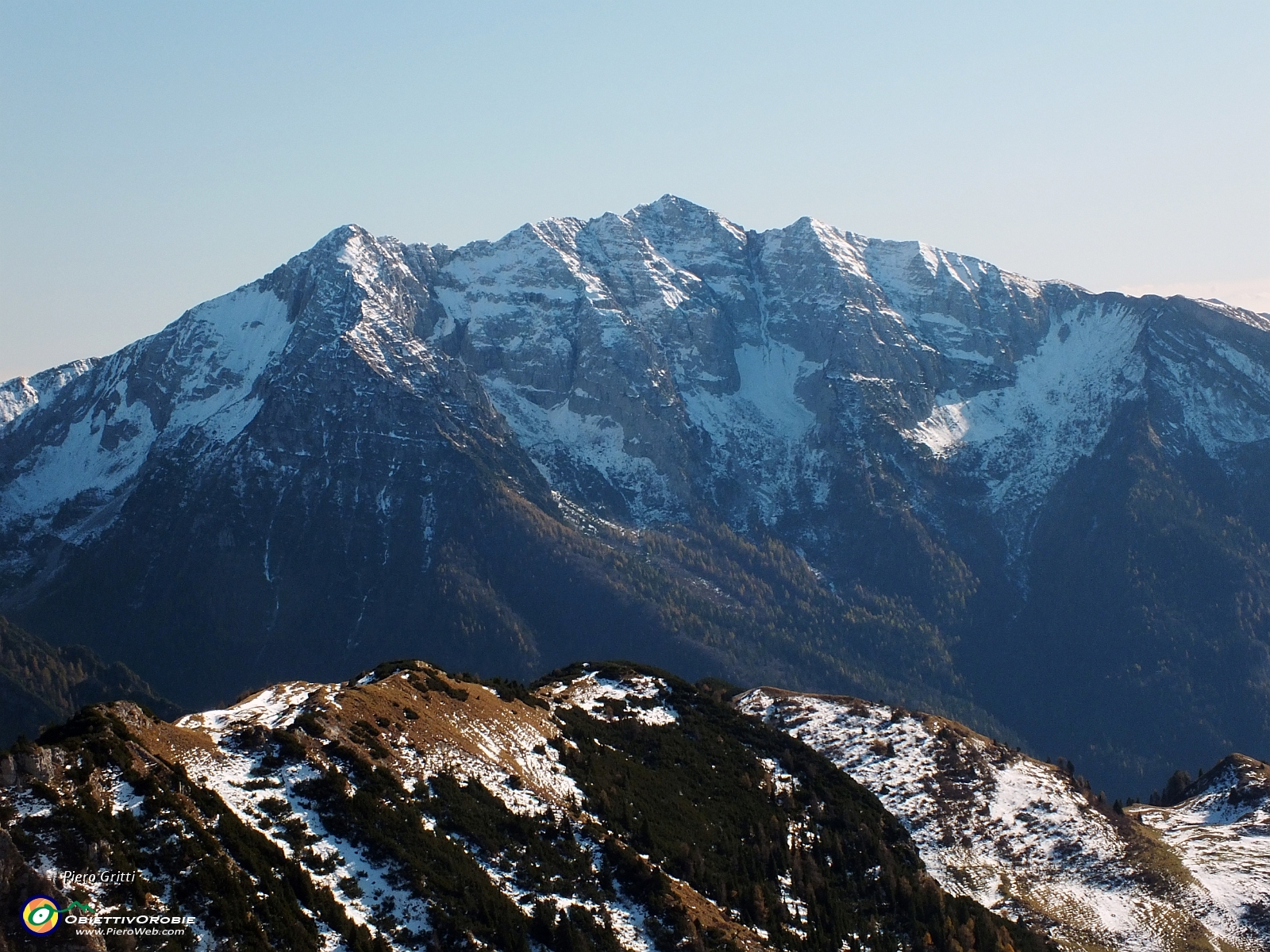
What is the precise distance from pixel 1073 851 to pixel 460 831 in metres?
92.0

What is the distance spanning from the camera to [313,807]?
107188 millimetres

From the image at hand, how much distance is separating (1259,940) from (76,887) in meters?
127

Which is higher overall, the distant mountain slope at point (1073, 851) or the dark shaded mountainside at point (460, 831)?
the dark shaded mountainside at point (460, 831)

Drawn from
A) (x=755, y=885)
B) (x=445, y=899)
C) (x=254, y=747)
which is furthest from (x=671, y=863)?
(x=254, y=747)

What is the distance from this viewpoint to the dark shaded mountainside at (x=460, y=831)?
88812mm

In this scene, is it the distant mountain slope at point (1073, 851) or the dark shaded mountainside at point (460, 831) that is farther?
the distant mountain slope at point (1073, 851)

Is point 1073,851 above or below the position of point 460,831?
below

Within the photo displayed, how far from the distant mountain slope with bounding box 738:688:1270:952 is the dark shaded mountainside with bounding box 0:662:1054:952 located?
9.58 m

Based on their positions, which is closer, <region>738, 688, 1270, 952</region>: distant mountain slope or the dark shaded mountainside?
the dark shaded mountainside

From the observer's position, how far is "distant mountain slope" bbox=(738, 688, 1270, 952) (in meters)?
156

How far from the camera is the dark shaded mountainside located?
291ft

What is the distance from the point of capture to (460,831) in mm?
115188

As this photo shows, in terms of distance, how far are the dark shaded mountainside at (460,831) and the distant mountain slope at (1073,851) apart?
958 centimetres

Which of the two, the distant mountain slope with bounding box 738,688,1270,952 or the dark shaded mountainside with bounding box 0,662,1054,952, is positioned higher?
the dark shaded mountainside with bounding box 0,662,1054,952
